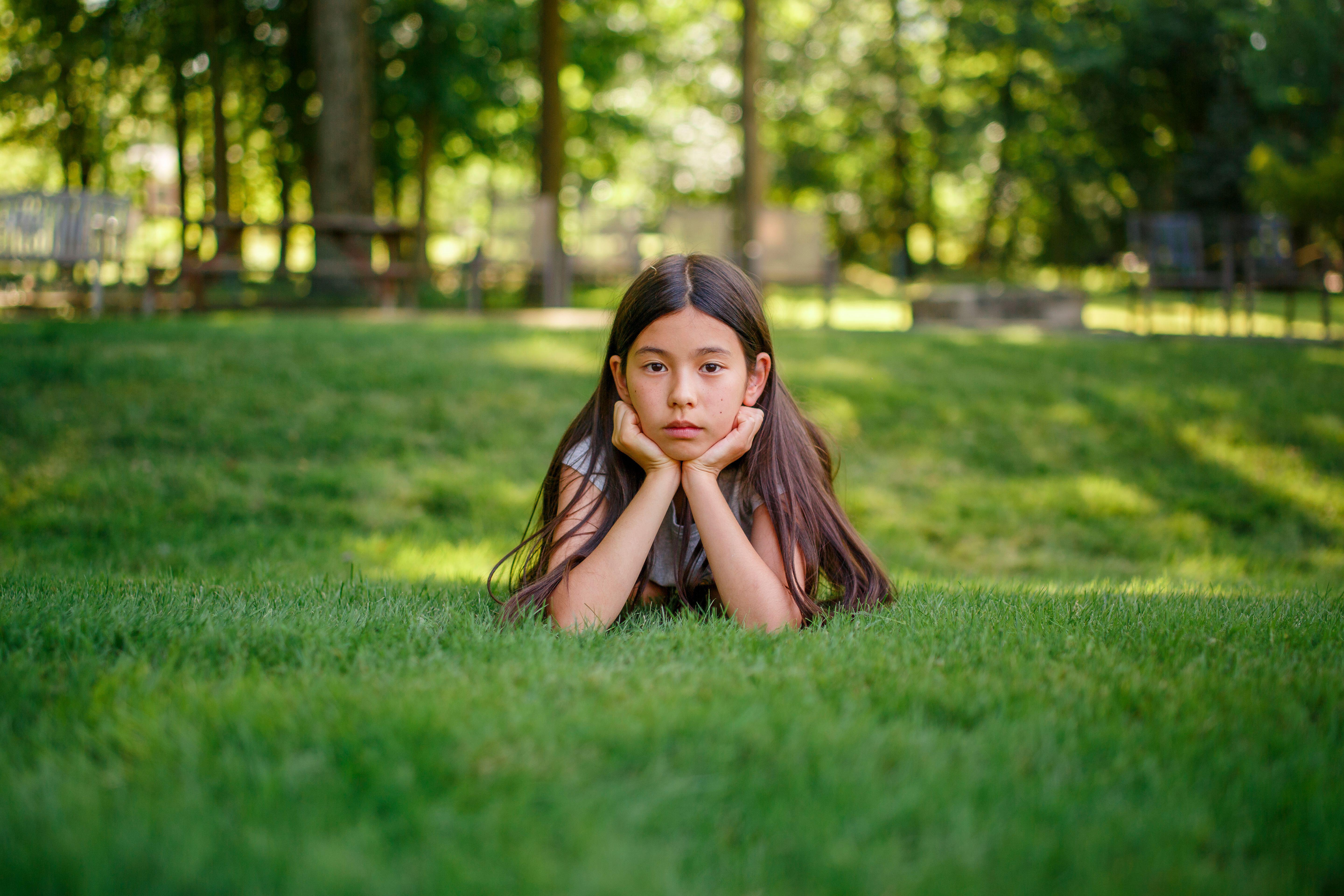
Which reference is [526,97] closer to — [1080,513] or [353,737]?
[1080,513]

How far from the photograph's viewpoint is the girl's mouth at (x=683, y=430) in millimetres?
2586

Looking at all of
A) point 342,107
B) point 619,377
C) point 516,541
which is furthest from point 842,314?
point 619,377

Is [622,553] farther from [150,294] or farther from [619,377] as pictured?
[150,294]

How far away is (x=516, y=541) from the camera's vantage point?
18.1ft

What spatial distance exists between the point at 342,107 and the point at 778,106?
27398mm

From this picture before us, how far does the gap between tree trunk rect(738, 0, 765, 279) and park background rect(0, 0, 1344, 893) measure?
9cm

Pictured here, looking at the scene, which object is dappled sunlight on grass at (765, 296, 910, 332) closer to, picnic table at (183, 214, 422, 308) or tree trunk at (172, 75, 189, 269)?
picnic table at (183, 214, 422, 308)

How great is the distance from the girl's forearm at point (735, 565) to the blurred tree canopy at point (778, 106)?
366 inches

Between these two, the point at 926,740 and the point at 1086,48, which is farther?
the point at 1086,48

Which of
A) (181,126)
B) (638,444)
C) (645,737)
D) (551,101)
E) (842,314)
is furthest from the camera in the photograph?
(181,126)

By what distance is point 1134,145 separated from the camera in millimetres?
29016

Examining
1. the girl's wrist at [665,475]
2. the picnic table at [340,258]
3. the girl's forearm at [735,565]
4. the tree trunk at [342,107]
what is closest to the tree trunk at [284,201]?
the tree trunk at [342,107]

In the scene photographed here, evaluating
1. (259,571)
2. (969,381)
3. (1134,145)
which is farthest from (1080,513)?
(1134,145)

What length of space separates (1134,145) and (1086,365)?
24394 mm
